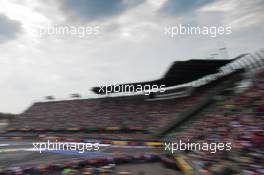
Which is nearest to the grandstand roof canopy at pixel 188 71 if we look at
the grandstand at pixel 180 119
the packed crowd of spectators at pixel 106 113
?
the grandstand at pixel 180 119

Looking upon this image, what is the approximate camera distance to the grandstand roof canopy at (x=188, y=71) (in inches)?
1131

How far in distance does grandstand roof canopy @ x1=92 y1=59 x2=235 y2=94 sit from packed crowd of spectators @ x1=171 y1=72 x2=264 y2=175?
3.57 metres

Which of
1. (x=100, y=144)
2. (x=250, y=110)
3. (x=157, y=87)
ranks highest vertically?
(x=157, y=87)

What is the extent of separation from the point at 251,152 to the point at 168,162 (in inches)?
213

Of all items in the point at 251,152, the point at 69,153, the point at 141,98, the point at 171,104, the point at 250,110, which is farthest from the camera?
the point at 141,98

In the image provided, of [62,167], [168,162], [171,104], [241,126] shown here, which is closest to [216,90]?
[171,104]

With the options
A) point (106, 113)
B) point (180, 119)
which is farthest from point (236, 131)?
point (106, 113)

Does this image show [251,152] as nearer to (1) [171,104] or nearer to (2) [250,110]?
(2) [250,110]

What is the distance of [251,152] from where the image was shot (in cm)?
1478

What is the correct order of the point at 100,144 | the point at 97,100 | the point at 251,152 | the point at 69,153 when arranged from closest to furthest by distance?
1. the point at 251,152
2. the point at 69,153
3. the point at 100,144
4. the point at 97,100

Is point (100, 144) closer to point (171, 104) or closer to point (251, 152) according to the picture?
point (171, 104)

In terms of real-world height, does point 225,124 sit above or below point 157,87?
below

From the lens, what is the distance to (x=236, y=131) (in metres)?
18.7

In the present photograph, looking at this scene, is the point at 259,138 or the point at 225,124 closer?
the point at 259,138
